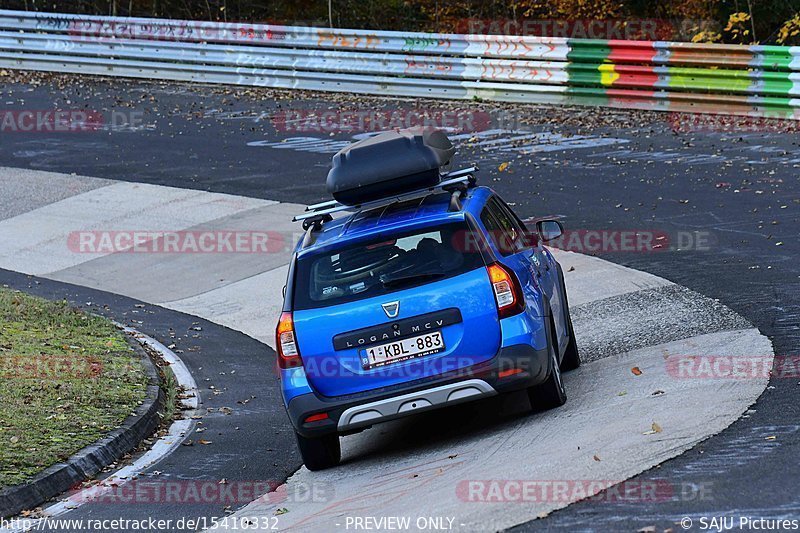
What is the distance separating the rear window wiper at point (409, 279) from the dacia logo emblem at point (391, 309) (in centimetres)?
14

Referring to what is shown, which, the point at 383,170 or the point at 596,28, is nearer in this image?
the point at 383,170

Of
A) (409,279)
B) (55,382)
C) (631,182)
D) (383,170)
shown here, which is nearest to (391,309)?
(409,279)

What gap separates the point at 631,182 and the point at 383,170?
8.53 metres

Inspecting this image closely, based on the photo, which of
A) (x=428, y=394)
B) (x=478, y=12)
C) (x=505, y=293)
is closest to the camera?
(x=428, y=394)

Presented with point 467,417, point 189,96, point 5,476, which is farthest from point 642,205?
point 189,96

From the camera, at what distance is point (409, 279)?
27.2 feet

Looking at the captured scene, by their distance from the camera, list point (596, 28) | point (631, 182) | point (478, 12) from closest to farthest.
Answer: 1. point (631, 182)
2. point (596, 28)
3. point (478, 12)

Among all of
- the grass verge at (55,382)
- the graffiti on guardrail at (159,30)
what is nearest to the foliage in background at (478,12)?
the graffiti on guardrail at (159,30)

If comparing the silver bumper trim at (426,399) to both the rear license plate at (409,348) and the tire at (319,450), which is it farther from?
the tire at (319,450)

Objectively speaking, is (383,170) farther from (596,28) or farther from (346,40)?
(596,28)

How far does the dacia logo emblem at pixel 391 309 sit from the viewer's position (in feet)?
26.8

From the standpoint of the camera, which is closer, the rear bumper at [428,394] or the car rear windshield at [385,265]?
the rear bumper at [428,394]

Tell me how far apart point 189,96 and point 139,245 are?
10.0 m

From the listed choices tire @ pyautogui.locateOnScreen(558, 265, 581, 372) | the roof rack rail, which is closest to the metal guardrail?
tire @ pyautogui.locateOnScreen(558, 265, 581, 372)
